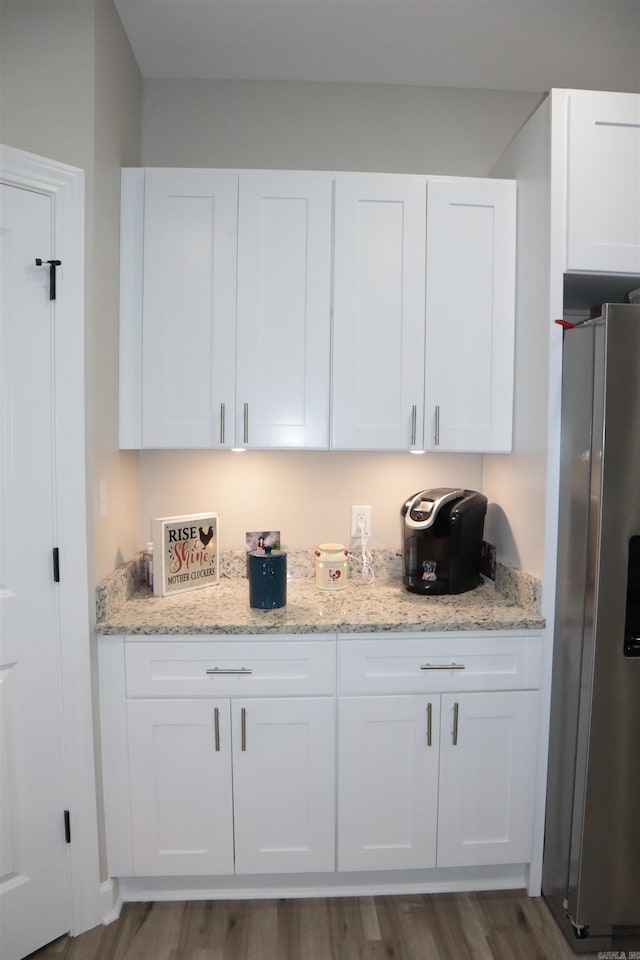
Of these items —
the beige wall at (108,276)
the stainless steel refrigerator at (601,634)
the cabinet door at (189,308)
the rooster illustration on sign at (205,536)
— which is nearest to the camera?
the stainless steel refrigerator at (601,634)

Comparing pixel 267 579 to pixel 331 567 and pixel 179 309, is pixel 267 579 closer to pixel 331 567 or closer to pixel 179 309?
pixel 331 567

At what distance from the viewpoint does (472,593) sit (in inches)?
82.7

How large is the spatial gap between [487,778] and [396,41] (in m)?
2.56

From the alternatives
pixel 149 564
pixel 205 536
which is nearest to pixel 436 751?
pixel 205 536

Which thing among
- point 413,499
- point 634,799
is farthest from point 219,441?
point 634,799

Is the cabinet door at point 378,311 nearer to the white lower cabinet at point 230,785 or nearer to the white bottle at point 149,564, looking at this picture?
the white bottle at point 149,564

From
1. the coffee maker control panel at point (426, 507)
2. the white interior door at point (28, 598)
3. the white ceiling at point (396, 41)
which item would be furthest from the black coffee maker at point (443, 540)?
the white ceiling at point (396, 41)

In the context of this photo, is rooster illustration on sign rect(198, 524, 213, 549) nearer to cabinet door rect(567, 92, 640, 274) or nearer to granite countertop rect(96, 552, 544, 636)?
granite countertop rect(96, 552, 544, 636)

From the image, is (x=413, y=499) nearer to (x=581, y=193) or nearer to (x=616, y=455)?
(x=616, y=455)

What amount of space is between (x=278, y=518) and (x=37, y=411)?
3.36ft

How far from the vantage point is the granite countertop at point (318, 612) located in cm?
178

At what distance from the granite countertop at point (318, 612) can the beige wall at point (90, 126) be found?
0.16 m

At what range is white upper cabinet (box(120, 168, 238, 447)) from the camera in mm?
1975

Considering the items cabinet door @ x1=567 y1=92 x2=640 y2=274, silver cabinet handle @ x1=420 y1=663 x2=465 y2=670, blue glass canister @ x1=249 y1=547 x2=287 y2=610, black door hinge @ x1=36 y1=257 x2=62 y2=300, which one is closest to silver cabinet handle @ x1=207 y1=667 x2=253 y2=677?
blue glass canister @ x1=249 y1=547 x2=287 y2=610
